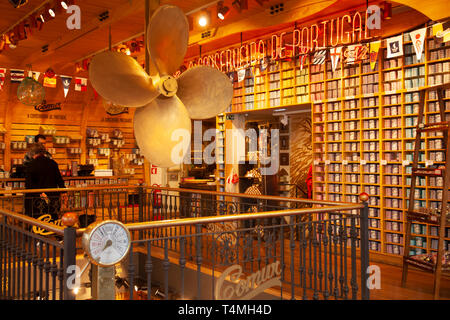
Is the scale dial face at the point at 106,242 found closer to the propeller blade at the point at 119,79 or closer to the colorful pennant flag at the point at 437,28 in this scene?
the propeller blade at the point at 119,79

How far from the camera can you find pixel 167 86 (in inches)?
111

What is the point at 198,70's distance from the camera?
3.06 meters

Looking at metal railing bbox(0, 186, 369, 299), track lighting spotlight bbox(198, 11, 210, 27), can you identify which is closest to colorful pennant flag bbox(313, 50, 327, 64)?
track lighting spotlight bbox(198, 11, 210, 27)

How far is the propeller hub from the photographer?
2.82m

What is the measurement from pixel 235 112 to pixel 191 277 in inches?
155

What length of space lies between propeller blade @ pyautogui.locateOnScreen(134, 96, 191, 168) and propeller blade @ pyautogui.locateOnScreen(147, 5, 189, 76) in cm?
23

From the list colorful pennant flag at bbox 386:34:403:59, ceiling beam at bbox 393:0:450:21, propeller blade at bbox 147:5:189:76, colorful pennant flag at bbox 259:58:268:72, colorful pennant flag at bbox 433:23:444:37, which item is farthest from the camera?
colorful pennant flag at bbox 259:58:268:72

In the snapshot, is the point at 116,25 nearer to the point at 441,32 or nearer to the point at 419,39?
the point at 419,39

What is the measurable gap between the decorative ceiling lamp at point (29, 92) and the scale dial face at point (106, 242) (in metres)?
6.36

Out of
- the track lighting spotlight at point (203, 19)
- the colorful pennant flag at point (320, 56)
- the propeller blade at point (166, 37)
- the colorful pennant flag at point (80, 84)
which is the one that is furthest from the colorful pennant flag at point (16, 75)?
the propeller blade at point (166, 37)

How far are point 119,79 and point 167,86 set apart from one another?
0.32 meters

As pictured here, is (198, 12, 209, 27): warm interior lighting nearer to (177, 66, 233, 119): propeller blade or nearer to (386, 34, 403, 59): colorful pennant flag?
(386, 34, 403, 59): colorful pennant flag

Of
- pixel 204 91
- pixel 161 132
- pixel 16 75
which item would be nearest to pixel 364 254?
pixel 204 91
